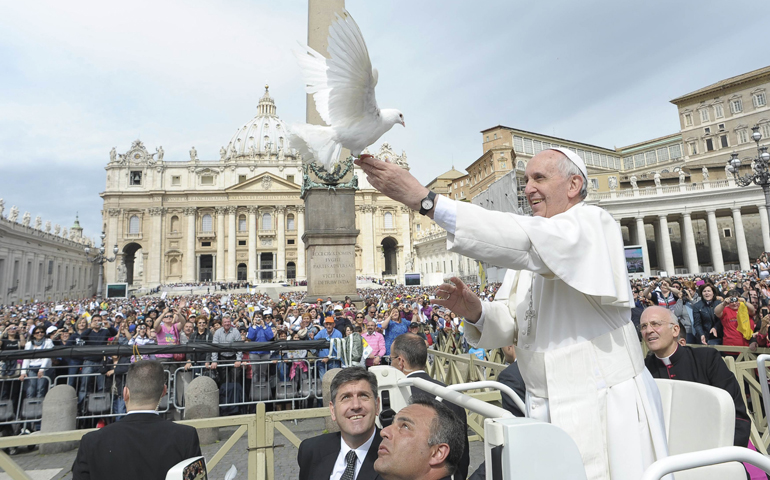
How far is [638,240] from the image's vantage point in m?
41.7

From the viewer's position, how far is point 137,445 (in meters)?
2.27

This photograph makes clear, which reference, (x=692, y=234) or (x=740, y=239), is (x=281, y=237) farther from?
(x=740, y=239)

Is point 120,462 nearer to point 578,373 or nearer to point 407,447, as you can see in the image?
point 407,447

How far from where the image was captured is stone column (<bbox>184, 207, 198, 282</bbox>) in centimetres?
7106

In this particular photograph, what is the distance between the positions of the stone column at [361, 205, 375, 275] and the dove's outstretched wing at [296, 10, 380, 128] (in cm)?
6915

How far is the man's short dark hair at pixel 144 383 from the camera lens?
2.45 metres

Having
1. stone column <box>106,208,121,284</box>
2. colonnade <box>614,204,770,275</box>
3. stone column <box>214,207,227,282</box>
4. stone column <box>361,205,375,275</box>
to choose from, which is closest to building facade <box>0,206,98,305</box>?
stone column <box>106,208,121,284</box>

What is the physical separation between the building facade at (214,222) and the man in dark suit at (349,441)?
67178 millimetres

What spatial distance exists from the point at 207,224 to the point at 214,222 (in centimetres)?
124

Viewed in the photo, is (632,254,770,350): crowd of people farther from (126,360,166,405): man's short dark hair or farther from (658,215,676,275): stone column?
(658,215,676,275): stone column

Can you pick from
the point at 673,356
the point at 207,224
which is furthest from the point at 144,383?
the point at 207,224

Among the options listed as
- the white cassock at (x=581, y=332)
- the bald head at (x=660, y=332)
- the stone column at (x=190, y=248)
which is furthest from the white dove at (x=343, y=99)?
the stone column at (x=190, y=248)

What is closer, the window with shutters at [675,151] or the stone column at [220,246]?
the window with shutters at [675,151]

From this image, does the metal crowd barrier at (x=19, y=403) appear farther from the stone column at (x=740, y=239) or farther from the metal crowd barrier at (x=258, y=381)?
the stone column at (x=740, y=239)
